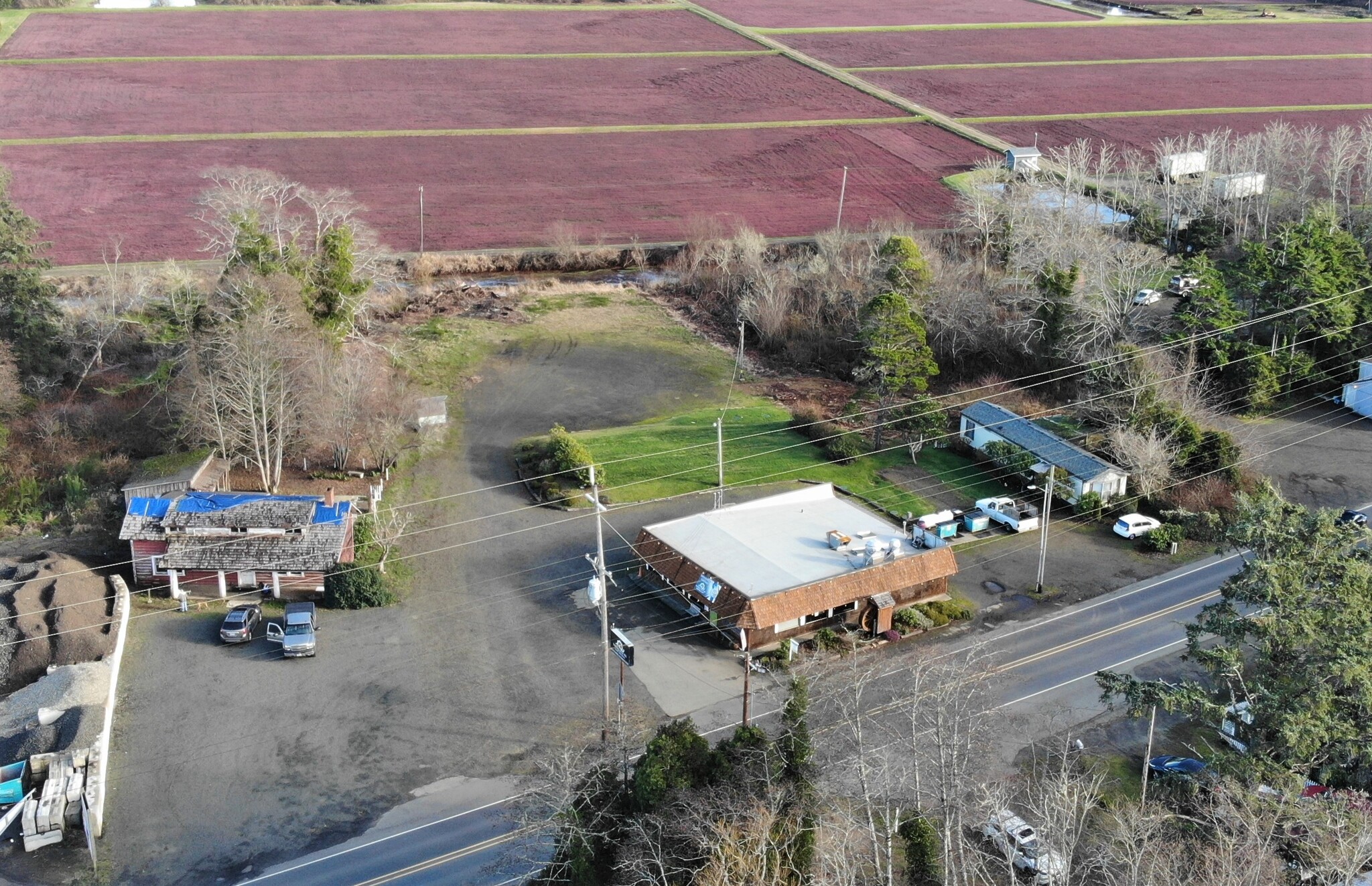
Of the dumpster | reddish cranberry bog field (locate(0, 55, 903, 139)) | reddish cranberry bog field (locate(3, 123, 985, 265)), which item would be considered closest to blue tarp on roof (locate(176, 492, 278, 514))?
the dumpster

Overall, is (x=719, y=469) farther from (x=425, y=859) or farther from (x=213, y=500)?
(x=425, y=859)

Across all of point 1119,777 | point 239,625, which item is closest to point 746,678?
point 1119,777

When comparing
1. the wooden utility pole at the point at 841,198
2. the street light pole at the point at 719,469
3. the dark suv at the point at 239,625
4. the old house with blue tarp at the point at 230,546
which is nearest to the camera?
the dark suv at the point at 239,625

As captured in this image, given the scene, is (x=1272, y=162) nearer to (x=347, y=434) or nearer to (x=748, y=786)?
(x=347, y=434)

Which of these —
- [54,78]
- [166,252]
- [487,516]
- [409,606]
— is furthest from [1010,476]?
[54,78]

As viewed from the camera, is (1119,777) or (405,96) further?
(405,96)

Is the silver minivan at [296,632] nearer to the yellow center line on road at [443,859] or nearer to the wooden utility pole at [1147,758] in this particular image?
the yellow center line on road at [443,859]

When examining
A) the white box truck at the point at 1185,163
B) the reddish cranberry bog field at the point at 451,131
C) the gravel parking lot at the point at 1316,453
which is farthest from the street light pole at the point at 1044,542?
the white box truck at the point at 1185,163

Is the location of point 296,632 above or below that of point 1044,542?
below
